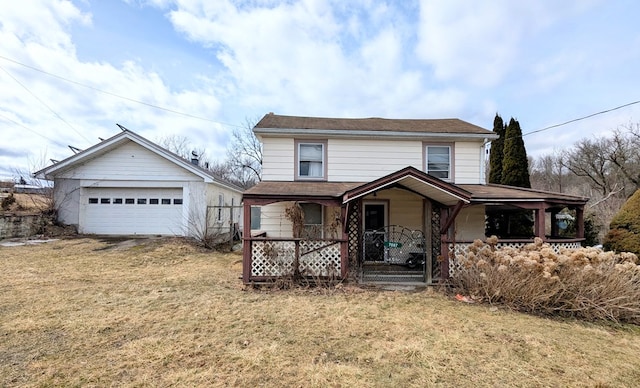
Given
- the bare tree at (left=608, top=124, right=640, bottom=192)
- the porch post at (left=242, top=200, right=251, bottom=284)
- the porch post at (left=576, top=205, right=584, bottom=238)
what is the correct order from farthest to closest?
the bare tree at (left=608, top=124, right=640, bottom=192), the porch post at (left=576, top=205, right=584, bottom=238), the porch post at (left=242, top=200, right=251, bottom=284)

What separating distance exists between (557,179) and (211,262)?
42393 mm

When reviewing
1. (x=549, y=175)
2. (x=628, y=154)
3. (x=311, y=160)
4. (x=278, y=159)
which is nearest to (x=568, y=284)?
(x=311, y=160)

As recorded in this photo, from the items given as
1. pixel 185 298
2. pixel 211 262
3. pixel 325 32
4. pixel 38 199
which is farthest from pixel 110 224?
pixel 325 32

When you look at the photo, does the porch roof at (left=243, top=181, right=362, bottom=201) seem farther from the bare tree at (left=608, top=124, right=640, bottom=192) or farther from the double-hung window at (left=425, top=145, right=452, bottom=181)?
the bare tree at (left=608, top=124, right=640, bottom=192)

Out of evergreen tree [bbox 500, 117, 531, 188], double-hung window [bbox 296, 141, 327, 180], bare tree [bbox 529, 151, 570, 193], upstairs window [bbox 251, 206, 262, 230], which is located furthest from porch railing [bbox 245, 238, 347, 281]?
bare tree [bbox 529, 151, 570, 193]

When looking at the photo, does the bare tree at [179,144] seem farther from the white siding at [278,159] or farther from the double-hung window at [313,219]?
the double-hung window at [313,219]

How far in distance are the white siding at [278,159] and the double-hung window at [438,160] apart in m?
4.83

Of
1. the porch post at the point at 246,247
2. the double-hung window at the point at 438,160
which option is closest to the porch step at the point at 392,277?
the porch post at the point at 246,247

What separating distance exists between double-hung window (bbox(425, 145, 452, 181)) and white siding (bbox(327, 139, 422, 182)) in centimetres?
34

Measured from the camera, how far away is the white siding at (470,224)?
10.3 metres

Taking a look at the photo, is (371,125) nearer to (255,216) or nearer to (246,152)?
(255,216)

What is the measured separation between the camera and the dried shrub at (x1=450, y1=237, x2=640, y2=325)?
564 cm

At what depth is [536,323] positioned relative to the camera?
17.6ft

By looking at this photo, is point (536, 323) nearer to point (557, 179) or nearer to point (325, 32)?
point (325, 32)
